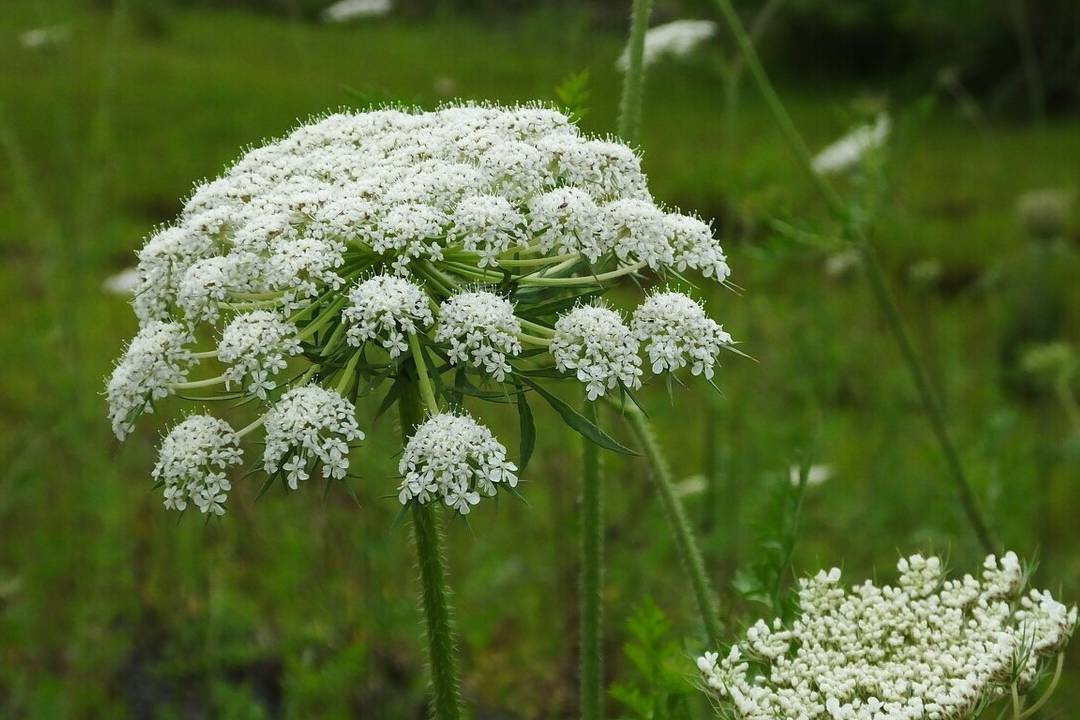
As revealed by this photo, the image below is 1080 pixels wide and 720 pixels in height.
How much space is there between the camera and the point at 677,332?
1.83 m

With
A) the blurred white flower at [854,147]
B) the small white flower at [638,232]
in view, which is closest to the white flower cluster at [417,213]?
the small white flower at [638,232]

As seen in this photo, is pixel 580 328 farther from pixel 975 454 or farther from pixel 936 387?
pixel 936 387

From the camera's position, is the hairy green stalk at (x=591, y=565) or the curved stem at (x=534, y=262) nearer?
the curved stem at (x=534, y=262)

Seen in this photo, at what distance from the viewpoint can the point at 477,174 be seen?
1932mm

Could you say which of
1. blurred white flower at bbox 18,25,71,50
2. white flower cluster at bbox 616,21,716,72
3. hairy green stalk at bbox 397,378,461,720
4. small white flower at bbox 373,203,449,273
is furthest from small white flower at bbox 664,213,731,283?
blurred white flower at bbox 18,25,71,50

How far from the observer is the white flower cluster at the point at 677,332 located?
182 cm

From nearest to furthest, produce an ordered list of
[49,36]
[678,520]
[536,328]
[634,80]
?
[536,328] → [678,520] → [634,80] → [49,36]

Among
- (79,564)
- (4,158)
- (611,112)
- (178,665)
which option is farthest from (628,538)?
(4,158)

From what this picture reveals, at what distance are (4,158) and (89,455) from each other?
1358 centimetres

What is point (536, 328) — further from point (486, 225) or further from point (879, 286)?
point (879, 286)

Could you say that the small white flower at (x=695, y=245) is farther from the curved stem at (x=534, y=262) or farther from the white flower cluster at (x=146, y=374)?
the white flower cluster at (x=146, y=374)

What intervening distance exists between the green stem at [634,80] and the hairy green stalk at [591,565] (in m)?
0.70

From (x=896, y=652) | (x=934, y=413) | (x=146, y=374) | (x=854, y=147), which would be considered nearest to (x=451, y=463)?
(x=146, y=374)

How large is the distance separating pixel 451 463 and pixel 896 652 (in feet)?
2.60
